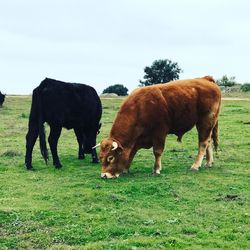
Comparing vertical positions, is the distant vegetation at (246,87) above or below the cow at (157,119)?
above

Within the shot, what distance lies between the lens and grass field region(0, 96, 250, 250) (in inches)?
286

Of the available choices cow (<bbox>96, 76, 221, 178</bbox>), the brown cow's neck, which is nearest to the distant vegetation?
cow (<bbox>96, 76, 221, 178</bbox>)

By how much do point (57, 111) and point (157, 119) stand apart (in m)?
2.62

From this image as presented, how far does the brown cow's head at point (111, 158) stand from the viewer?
1150 centimetres

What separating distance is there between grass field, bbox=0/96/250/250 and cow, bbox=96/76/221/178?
50cm

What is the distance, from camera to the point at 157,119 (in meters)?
11.9

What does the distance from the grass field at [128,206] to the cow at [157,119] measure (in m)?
0.50

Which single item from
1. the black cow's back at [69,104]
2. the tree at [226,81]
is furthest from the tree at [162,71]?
the black cow's back at [69,104]

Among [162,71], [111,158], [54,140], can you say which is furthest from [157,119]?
[162,71]

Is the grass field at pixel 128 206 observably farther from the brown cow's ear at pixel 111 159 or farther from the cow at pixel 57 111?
the cow at pixel 57 111

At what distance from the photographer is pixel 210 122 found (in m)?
12.6

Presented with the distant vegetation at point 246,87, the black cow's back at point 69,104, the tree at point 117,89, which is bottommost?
the black cow's back at point 69,104

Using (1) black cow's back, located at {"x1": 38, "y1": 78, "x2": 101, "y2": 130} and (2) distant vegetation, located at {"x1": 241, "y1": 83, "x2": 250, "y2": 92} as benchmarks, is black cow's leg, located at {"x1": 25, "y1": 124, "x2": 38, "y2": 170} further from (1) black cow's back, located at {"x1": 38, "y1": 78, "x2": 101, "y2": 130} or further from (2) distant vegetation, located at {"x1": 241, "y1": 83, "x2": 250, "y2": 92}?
(2) distant vegetation, located at {"x1": 241, "y1": 83, "x2": 250, "y2": 92}

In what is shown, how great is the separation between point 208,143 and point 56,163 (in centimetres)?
380
